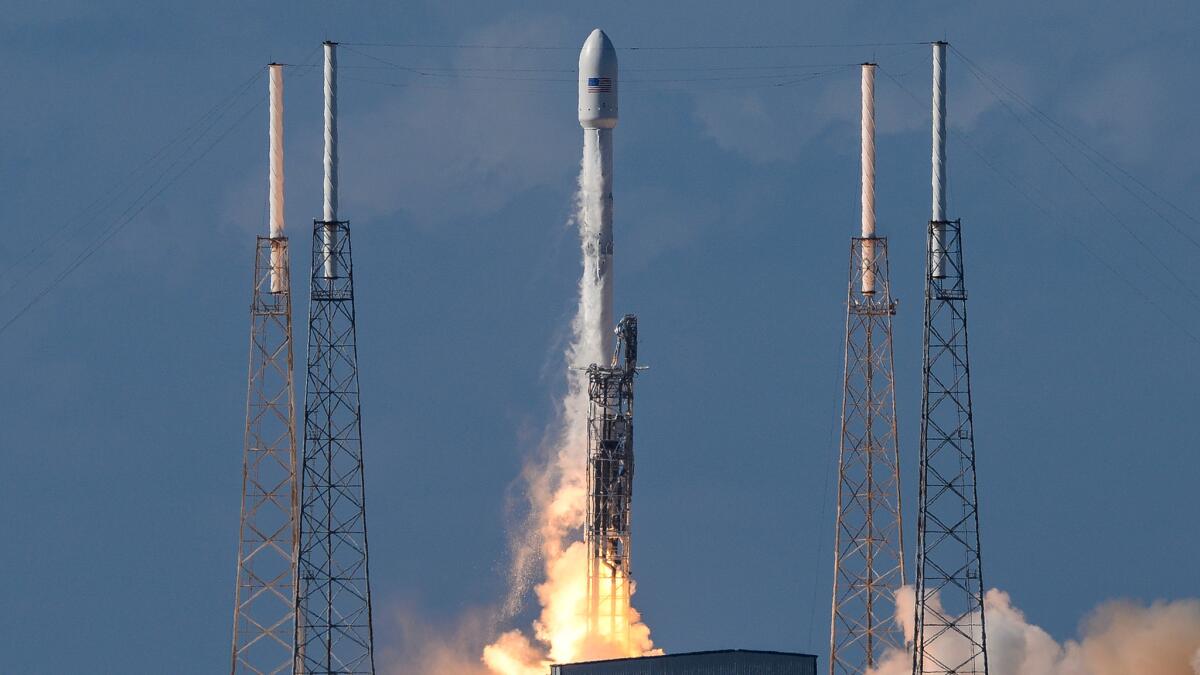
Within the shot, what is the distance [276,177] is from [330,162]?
2274 millimetres

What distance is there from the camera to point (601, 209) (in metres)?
130

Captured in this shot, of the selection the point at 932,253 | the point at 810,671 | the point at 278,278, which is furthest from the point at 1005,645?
the point at 278,278

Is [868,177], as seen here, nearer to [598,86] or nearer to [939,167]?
[939,167]

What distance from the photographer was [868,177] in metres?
130

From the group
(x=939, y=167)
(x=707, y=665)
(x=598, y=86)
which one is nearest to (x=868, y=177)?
(x=939, y=167)

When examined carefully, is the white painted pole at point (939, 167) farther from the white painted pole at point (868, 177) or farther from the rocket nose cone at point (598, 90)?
the rocket nose cone at point (598, 90)

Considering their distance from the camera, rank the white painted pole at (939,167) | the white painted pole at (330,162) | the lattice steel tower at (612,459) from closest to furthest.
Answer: the white painted pole at (939,167) → the white painted pole at (330,162) → the lattice steel tower at (612,459)

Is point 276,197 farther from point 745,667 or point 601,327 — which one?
point 745,667

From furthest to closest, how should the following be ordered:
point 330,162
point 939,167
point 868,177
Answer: point 868,177
point 330,162
point 939,167

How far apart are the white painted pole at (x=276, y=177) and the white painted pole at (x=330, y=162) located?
1661 mm

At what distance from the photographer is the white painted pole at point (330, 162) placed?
121m

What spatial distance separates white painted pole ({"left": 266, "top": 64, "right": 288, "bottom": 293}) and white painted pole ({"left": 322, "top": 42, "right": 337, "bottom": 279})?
1.66 m

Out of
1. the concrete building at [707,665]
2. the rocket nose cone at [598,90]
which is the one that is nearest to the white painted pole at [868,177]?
the rocket nose cone at [598,90]

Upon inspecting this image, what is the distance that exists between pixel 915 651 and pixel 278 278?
79.7ft
